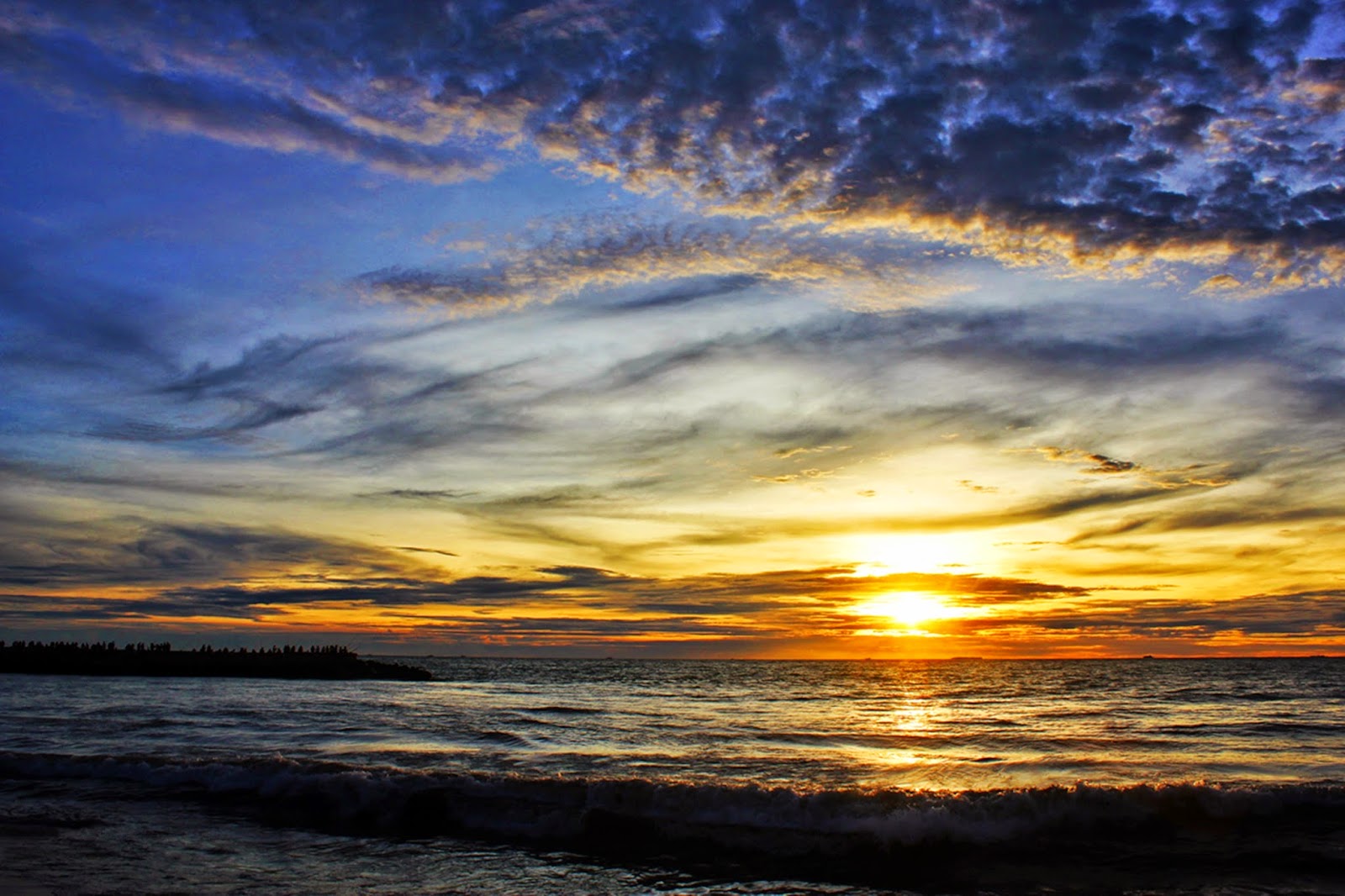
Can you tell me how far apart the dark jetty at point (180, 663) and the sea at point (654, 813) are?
49.3 m

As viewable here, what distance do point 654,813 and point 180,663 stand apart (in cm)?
7410

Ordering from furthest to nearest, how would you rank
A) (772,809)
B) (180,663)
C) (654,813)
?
(180,663) → (654,813) → (772,809)

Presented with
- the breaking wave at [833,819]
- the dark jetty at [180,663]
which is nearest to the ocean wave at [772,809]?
the breaking wave at [833,819]

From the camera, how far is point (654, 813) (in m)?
15.4

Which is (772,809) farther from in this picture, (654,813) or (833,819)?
(654,813)

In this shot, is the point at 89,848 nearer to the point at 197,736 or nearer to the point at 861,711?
the point at 197,736

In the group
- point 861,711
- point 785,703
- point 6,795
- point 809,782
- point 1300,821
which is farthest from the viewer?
point 785,703

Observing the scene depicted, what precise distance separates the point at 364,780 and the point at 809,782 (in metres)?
9.95

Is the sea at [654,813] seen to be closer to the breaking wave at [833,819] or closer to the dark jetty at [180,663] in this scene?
the breaking wave at [833,819]

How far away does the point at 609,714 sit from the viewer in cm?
3941

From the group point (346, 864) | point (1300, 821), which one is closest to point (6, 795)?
point (346, 864)

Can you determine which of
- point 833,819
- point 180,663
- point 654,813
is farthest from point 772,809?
point 180,663

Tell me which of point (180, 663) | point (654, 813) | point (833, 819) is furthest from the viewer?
point (180, 663)

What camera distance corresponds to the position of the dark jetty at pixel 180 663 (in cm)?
7188
